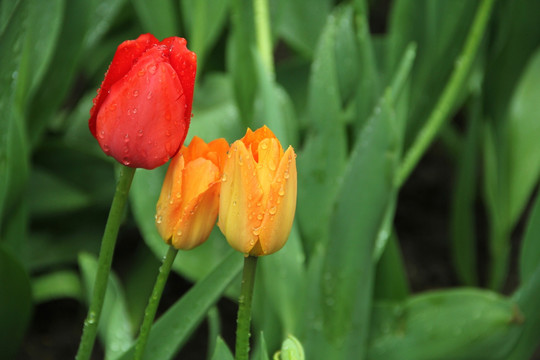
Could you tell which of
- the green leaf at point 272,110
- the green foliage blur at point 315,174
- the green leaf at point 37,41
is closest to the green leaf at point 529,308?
the green foliage blur at point 315,174

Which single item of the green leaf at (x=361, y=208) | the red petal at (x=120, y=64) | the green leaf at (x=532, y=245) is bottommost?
the green leaf at (x=532, y=245)

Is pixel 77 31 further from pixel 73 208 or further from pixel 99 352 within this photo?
pixel 99 352

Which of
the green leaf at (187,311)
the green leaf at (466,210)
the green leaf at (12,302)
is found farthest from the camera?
the green leaf at (466,210)

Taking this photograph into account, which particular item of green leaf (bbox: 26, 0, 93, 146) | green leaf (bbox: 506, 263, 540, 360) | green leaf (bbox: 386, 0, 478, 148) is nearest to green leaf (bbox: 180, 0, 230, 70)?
green leaf (bbox: 26, 0, 93, 146)

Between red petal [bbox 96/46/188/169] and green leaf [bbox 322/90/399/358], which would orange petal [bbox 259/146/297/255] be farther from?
green leaf [bbox 322/90/399/358]

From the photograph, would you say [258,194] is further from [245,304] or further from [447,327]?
[447,327]

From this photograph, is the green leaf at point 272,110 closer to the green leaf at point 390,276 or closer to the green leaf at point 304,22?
the green leaf at point 390,276
